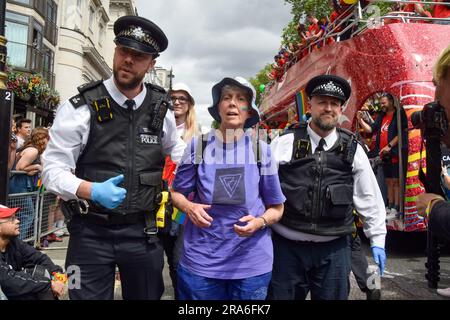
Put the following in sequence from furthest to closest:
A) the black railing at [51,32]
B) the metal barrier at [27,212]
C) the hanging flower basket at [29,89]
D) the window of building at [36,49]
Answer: the black railing at [51,32] < the window of building at [36,49] < the hanging flower basket at [29,89] < the metal barrier at [27,212]

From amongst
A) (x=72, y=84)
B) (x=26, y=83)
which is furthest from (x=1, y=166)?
(x=72, y=84)

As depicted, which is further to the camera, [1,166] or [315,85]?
[1,166]

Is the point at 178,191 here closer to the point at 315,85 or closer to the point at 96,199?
the point at 96,199

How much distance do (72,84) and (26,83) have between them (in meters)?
11.3

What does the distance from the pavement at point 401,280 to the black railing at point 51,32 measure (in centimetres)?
2191

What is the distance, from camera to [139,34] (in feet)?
7.90

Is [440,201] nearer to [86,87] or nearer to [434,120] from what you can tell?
[434,120]

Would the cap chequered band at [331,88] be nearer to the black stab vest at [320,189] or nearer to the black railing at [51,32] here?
the black stab vest at [320,189]

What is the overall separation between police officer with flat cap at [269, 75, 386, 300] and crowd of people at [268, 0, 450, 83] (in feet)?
15.2

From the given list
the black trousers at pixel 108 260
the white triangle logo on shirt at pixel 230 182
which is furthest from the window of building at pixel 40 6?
the white triangle logo on shirt at pixel 230 182

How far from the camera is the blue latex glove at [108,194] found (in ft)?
6.88

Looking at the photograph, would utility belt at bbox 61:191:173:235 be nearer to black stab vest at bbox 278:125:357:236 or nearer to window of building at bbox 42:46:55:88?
black stab vest at bbox 278:125:357:236

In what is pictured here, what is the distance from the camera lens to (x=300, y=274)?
2725 millimetres

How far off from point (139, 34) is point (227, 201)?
1153 mm
